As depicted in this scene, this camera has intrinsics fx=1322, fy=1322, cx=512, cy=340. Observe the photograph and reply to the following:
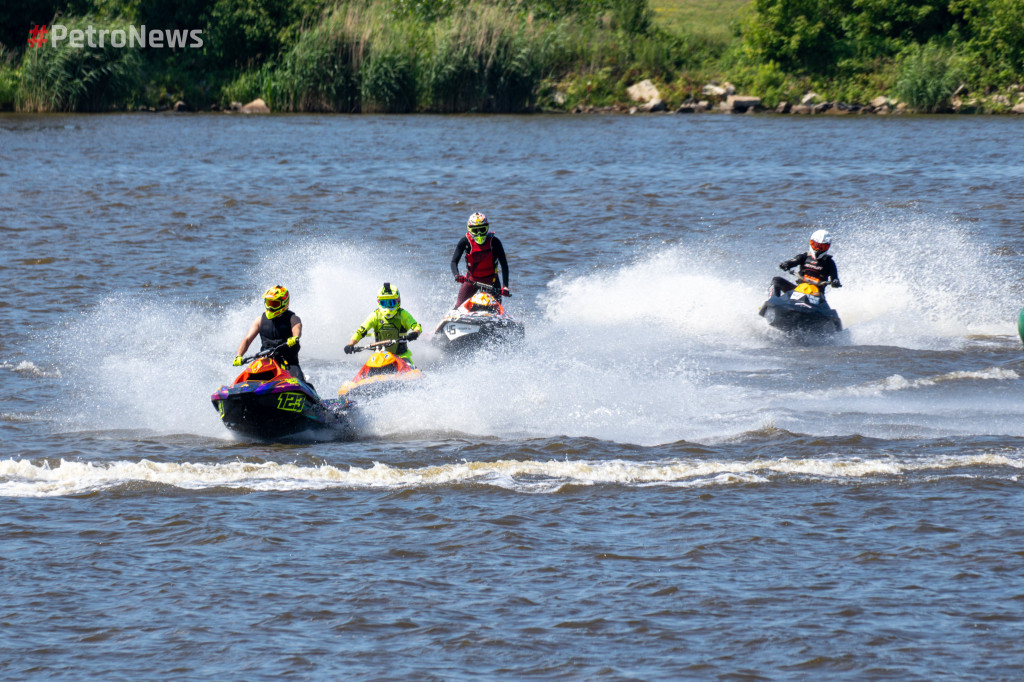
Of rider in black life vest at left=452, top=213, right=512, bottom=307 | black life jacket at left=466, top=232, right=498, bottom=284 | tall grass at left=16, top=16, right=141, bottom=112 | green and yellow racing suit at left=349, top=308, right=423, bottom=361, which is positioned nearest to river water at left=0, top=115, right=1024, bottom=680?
green and yellow racing suit at left=349, top=308, right=423, bottom=361

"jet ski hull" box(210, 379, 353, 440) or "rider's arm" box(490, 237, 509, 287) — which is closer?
"jet ski hull" box(210, 379, 353, 440)

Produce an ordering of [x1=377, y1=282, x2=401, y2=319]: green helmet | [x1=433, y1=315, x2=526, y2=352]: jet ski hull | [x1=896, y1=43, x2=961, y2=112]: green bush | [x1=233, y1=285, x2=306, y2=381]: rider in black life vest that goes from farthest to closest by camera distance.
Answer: [x1=896, y1=43, x2=961, y2=112]: green bush
[x1=433, y1=315, x2=526, y2=352]: jet ski hull
[x1=377, y1=282, x2=401, y2=319]: green helmet
[x1=233, y1=285, x2=306, y2=381]: rider in black life vest

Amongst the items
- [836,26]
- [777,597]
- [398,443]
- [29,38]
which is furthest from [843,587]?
[29,38]

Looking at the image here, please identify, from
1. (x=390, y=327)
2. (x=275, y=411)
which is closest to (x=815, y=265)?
(x=390, y=327)

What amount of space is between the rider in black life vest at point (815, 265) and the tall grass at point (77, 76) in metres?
40.7

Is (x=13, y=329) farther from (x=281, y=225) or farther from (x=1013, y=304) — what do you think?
(x=1013, y=304)

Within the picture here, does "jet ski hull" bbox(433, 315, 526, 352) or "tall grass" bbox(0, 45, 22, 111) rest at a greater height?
"tall grass" bbox(0, 45, 22, 111)

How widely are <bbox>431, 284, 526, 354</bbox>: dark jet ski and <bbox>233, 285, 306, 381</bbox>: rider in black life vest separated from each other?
3.45 m

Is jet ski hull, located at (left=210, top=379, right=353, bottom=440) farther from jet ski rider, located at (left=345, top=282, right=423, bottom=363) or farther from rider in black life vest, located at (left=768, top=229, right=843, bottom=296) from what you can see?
rider in black life vest, located at (left=768, top=229, right=843, bottom=296)

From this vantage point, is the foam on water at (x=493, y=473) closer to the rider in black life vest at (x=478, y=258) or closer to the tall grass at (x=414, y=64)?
the rider in black life vest at (x=478, y=258)

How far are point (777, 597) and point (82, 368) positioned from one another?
10413 mm

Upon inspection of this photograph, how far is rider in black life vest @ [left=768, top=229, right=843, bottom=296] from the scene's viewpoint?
1827 cm

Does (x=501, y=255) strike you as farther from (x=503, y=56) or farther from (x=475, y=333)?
(x=503, y=56)

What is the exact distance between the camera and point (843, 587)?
8.73 metres
